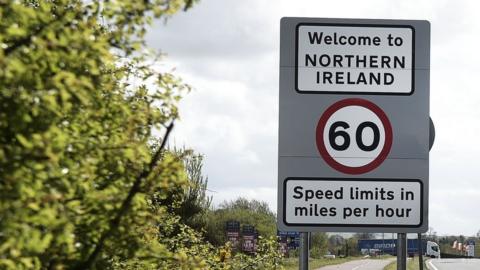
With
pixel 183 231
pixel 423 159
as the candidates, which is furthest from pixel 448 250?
pixel 423 159

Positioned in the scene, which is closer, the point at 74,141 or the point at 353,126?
the point at 74,141

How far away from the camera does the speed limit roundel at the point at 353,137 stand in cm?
565

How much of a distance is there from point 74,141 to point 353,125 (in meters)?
2.41

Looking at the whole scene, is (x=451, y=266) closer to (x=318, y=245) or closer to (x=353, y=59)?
(x=318, y=245)

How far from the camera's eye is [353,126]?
18.5ft

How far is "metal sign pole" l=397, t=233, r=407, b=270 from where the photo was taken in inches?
228

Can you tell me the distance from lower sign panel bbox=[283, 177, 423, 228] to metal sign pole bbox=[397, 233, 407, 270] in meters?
0.10

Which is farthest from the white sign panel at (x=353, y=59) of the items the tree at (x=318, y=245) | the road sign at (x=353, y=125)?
the tree at (x=318, y=245)

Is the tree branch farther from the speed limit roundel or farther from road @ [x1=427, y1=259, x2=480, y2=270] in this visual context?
road @ [x1=427, y1=259, x2=480, y2=270]

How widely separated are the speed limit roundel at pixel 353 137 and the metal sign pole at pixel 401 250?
467mm

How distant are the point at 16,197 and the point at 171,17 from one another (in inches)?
42.3

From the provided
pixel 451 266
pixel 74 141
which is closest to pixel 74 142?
pixel 74 141

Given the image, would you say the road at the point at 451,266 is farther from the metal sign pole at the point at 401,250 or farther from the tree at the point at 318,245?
the metal sign pole at the point at 401,250

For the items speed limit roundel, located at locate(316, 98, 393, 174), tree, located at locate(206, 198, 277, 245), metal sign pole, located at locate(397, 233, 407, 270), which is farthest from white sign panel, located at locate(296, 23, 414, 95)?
tree, located at locate(206, 198, 277, 245)
